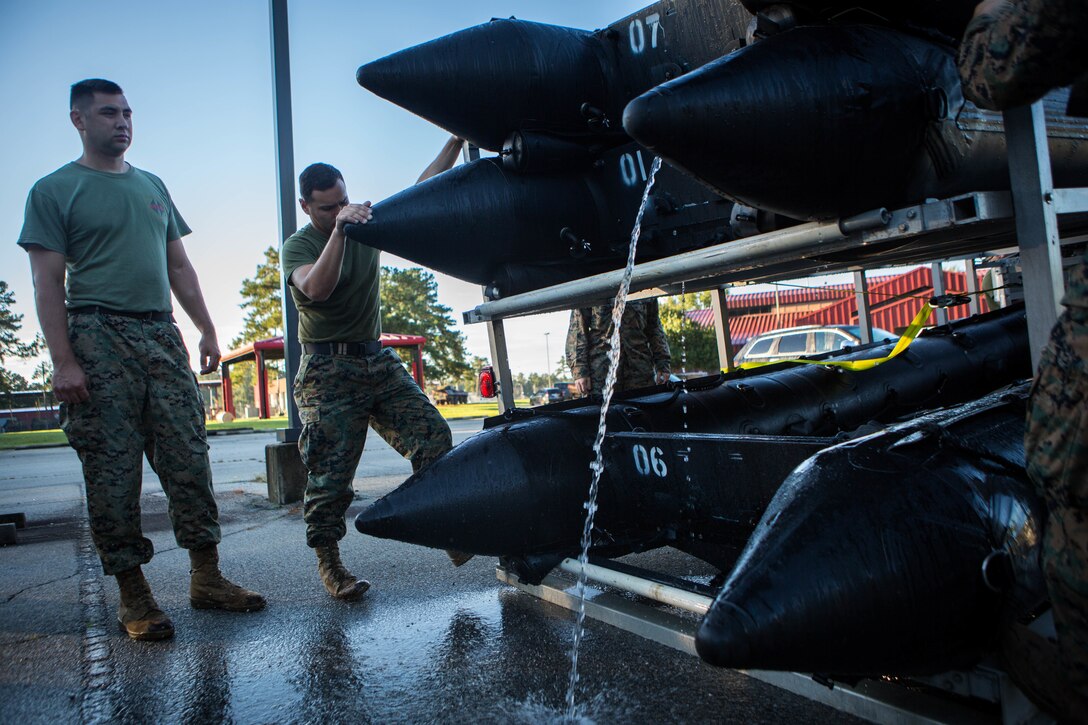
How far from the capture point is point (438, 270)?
334 centimetres

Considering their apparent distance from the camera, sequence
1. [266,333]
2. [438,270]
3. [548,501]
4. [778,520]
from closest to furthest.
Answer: [778,520], [548,501], [438,270], [266,333]

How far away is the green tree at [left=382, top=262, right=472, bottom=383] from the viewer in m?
53.9

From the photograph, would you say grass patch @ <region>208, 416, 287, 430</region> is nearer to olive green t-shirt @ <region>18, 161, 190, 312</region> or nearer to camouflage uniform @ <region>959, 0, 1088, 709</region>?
olive green t-shirt @ <region>18, 161, 190, 312</region>

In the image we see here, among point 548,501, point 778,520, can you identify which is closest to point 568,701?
point 548,501

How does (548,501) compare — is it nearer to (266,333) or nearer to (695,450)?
(695,450)

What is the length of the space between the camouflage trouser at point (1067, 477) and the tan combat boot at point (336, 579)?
2.68 m

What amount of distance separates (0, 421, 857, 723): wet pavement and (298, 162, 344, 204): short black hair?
1.85 m

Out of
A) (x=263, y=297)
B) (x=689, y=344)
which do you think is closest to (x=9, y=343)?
(x=263, y=297)

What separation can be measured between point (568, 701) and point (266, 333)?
48972 mm

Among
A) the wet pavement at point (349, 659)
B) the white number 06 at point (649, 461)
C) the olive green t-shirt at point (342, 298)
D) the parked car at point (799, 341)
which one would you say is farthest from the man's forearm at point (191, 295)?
the parked car at point (799, 341)

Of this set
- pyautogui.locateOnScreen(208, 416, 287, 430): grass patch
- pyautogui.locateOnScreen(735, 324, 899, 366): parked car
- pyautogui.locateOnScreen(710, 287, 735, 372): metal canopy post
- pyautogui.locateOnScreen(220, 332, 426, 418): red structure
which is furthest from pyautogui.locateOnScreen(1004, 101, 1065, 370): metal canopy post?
pyautogui.locateOnScreen(220, 332, 426, 418): red structure

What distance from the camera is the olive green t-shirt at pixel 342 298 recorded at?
11.2ft

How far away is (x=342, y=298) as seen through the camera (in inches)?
135

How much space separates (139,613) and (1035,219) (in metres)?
3.19
